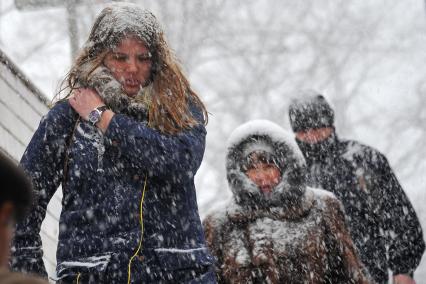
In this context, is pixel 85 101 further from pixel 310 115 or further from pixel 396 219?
pixel 310 115

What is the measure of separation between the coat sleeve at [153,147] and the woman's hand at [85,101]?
10 cm

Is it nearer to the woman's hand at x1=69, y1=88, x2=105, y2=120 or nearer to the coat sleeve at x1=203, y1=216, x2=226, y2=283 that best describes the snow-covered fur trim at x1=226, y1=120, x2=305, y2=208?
the coat sleeve at x1=203, y1=216, x2=226, y2=283

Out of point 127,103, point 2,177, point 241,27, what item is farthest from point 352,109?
point 2,177

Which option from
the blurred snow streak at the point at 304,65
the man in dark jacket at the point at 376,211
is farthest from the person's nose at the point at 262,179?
the blurred snow streak at the point at 304,65

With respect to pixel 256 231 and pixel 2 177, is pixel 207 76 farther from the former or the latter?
pixel 2 177

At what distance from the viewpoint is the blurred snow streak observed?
2541 cm

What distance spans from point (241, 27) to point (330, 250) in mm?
21168

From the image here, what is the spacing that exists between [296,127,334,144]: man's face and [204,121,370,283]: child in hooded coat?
908 millimetres

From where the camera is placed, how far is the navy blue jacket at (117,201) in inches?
128

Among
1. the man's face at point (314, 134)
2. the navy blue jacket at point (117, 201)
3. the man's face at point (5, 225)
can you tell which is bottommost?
the man's face at point (5, 225)

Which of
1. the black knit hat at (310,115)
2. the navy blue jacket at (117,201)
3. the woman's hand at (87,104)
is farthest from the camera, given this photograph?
the black knit hat at (310,115)

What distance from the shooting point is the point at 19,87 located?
6.99m

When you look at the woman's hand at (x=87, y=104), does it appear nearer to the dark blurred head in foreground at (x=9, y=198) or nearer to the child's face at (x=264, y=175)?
the dark blurred head in foreground at (x=9, y=198)

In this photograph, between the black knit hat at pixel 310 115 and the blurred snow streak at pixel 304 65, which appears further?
the blurred snow streak at pixel 304 65
